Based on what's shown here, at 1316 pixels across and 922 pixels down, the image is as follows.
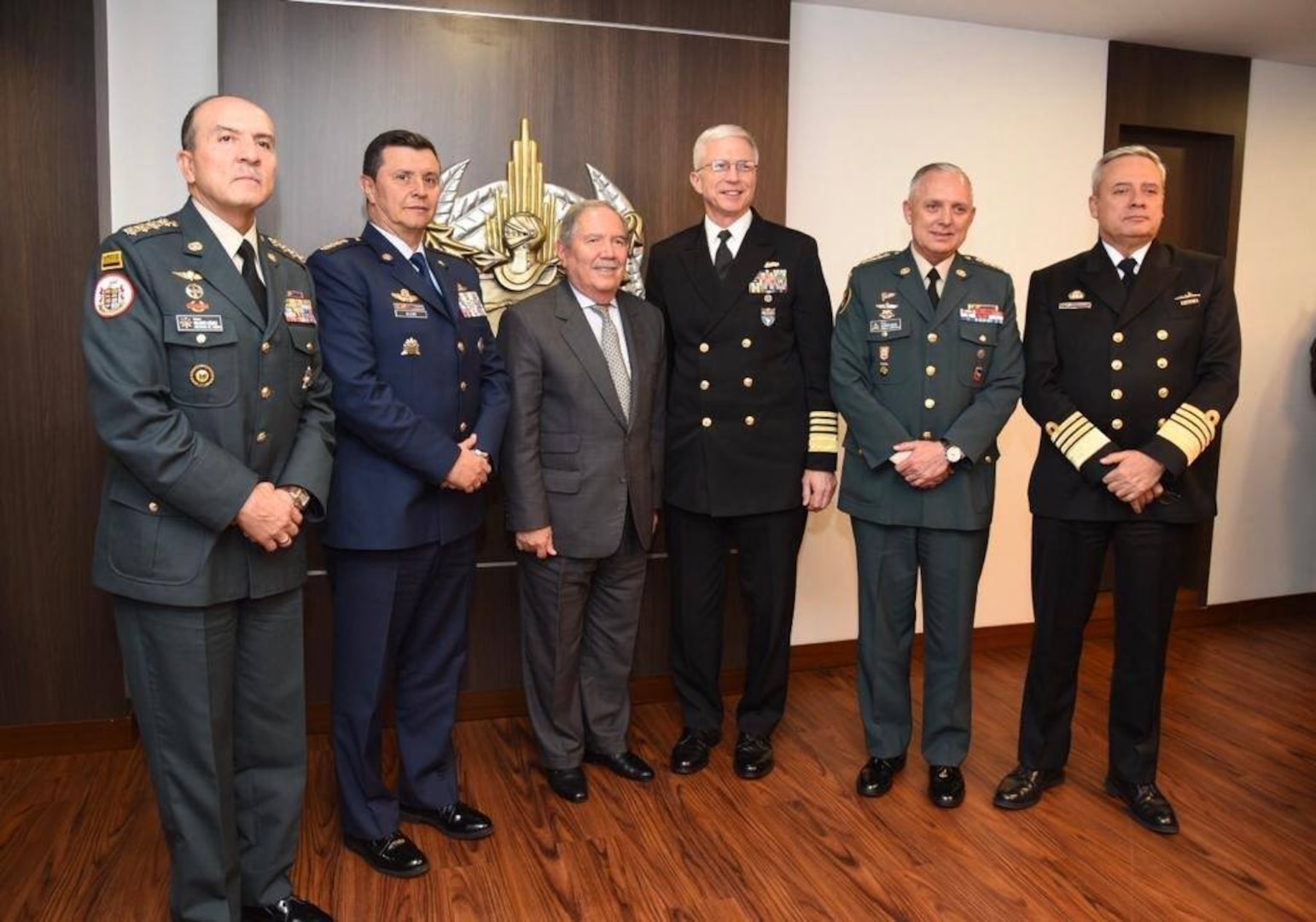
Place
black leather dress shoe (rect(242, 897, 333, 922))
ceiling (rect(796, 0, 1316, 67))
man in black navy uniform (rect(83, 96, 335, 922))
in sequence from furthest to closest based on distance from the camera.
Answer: ceiling (rect(796, 0, 1316, 67)), black leather dress shoe (rect(242, 897, 333, 922)), man in black navy uniform (rect(83, 96, 335, 922))

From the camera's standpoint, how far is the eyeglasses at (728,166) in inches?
124

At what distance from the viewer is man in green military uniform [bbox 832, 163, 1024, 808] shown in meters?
3.03

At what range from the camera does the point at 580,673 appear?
325 cm

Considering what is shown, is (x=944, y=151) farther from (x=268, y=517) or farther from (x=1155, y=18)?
(x=268, y=517)

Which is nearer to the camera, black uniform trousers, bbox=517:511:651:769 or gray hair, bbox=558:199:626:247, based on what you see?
gray hair, bbox=558:199:626:247

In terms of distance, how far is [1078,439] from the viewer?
2926 mm

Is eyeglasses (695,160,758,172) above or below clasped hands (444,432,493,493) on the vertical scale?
above

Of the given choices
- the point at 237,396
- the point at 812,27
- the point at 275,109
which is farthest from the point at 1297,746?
the point at 275,109

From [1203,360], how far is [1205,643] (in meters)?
2.47

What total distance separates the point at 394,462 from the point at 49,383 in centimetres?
145

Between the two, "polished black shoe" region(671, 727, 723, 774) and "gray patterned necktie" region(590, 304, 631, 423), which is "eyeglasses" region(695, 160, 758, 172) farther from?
"polished black shoe" region(671, 727, 723, 774)

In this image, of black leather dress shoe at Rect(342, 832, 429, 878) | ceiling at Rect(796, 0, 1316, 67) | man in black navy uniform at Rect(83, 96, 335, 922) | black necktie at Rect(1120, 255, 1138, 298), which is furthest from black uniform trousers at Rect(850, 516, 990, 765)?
ceiling at Rect(796, 0, 1316, 67)

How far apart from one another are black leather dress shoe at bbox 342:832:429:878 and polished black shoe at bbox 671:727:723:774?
2.94ft

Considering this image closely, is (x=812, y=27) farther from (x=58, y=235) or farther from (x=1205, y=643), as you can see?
(x=1205, y=643)
